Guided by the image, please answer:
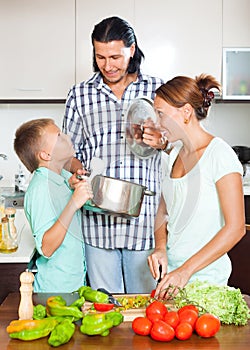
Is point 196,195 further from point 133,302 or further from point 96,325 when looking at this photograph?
point 96,325

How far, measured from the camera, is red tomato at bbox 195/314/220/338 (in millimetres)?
1449

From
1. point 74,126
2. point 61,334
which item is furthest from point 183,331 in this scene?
point 74,126

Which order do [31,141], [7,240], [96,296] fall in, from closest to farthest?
[96,296] → [31,141] → [7,240]

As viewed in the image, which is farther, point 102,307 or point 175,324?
point 102,307

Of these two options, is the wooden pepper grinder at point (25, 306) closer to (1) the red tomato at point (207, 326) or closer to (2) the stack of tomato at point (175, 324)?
(2) the stack of tomato at point (175, 324)

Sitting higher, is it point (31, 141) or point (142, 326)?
point (31, 141)

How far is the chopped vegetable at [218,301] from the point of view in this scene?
1546 millimetres

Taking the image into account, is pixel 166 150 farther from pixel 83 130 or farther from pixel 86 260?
pixel 86 260

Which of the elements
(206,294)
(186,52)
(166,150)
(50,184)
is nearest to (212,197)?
(166,150)

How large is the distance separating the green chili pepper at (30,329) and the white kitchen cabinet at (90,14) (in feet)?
8.66

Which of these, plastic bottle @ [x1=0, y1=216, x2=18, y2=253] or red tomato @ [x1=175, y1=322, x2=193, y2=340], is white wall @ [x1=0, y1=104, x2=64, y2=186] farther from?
red tomato @ [x1=175, y1=322, x2=193, y2=340]

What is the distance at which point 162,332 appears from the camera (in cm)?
144

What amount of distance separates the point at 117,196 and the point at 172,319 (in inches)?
18.8

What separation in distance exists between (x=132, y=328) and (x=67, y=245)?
65 centimetres
